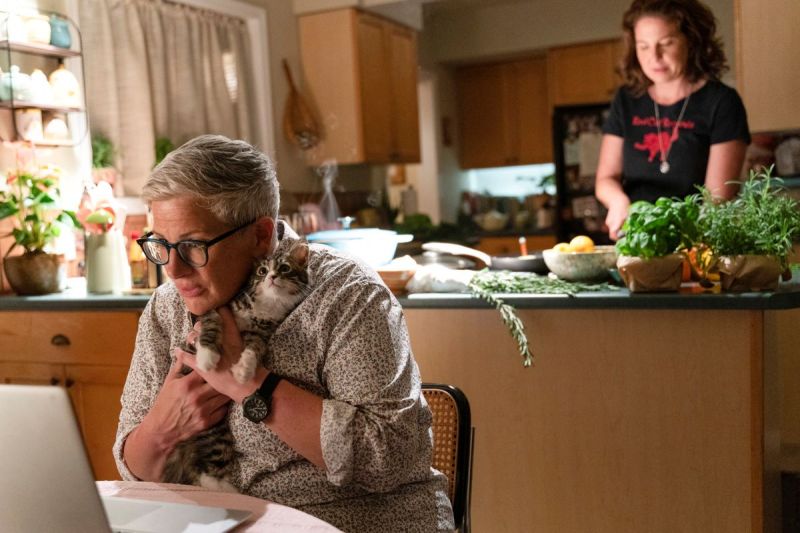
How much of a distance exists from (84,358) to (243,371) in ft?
6.18

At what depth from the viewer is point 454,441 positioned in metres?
1.66

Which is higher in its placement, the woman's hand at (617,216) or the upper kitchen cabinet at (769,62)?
the upper kitchen cabinet at (769,62)

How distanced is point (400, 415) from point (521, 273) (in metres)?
1.26

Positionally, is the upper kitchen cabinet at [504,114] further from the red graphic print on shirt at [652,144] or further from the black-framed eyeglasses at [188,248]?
the black-framed eyeglasses at [188,248]

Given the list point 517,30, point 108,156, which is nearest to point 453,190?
point 517,30

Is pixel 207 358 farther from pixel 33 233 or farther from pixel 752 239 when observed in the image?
pixel 33 233

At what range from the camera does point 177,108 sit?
4281mm

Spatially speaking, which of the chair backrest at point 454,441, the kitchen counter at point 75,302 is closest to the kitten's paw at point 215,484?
the chair backrest at point 454,441

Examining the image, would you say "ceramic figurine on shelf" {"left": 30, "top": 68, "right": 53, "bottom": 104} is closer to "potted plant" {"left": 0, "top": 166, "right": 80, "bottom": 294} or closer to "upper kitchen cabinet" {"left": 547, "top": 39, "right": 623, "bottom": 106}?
"potted plant" {"left": 0, "top": 166, "right": 80, "bottom": 294}

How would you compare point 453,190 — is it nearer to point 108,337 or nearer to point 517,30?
point 517,30

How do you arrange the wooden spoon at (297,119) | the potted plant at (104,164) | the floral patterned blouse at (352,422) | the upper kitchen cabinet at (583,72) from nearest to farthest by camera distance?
the floral patterned blouse at (352,422)
the potted plant at (104,164)
the wooden spoon at (297,119)
the upper kitchen cabinet at (583,72)

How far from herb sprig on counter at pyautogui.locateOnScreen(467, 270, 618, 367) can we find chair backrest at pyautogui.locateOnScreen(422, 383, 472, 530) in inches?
21.5

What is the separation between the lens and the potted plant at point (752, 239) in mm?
2041

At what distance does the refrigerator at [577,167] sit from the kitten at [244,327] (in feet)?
15.9
